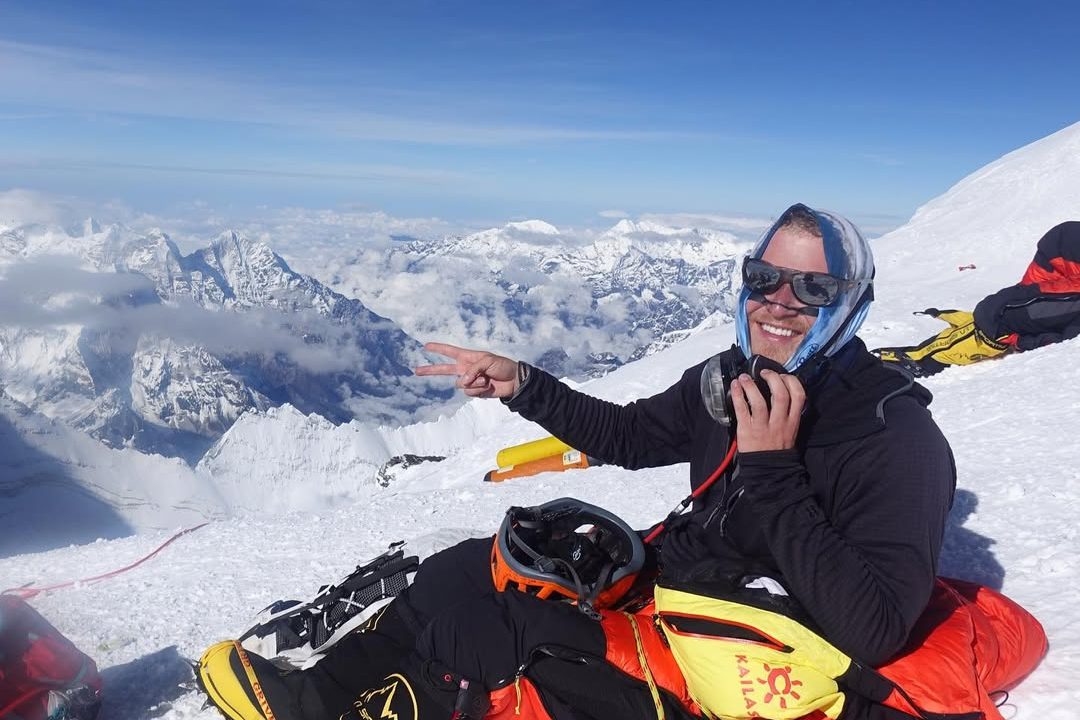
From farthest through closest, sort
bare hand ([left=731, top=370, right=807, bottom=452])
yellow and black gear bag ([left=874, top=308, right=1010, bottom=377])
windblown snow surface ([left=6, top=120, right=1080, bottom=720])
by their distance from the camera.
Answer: yellow and black gear bag ([left=874, top=308, right=1010, bottom=377]), windblown snow surface ([left=6, top=120, right=1080, bottom=720]), bare hand ([left=731, top=370, right=807, bottom=452])

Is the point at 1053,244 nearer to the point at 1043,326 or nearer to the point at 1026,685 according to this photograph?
the point at 1043,326

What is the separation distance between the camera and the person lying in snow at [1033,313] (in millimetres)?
11219

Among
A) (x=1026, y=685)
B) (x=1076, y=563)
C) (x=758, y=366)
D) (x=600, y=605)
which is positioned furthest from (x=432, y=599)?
(x=1076, y=563)

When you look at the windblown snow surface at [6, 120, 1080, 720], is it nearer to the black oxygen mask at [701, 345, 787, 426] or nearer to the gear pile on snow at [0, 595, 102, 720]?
the gear pile on snow at [0, 595, 102, 720]

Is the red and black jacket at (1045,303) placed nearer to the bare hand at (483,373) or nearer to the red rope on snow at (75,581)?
the bare hand at (483,373)

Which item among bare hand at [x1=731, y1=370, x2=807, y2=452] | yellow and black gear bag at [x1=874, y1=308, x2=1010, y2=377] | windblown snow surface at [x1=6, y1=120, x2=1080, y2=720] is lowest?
windblown snow surface at [x1=6, y1=120, x2=1080, y2=720]

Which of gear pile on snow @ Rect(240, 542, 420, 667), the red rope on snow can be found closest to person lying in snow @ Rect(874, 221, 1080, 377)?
gear pile on snow @ Rect(240, 542, 420, 667)

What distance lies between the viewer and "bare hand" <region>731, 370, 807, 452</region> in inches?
112

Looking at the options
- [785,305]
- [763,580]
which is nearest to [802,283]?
[785,305]

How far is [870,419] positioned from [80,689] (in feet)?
15.2

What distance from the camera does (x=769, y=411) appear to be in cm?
293

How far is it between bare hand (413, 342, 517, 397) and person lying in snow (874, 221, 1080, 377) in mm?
9893

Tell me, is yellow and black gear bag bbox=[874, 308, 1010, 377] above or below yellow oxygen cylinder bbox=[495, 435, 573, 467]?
above

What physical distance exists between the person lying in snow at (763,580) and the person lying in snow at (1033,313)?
9543 mm
